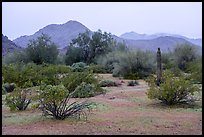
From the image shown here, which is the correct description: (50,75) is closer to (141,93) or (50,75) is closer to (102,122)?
(141,93)

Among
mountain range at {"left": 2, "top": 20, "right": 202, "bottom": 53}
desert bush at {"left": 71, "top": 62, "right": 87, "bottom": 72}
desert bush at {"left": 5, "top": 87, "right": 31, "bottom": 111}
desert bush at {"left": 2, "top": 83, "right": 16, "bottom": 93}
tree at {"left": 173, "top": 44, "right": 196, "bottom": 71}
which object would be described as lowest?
desert bush at {"left": 2, "top": 83, "right": 16, "bottom": 93}

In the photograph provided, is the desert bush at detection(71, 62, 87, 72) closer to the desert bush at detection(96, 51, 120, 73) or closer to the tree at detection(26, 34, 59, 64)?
the desert bush at detection(96, 51, 120, 73)

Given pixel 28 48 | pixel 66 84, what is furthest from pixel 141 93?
pixel 28 48

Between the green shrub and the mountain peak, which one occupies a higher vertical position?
the mountain peak

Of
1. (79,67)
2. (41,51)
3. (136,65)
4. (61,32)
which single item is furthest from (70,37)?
(136,65)

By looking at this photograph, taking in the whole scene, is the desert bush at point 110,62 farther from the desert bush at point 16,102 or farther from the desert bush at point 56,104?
the desert bush at point 56,104

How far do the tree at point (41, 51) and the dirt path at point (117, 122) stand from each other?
35103 millimetres

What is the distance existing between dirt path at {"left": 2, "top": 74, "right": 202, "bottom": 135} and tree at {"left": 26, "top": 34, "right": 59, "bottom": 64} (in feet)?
115

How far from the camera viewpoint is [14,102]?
13.3 metres

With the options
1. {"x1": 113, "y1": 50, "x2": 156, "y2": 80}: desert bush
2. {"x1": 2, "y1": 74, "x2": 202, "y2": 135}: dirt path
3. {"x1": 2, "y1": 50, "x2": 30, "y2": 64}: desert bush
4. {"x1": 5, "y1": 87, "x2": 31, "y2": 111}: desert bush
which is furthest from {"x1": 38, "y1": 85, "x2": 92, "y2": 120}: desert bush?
{"x1": 2, "y1": 50, "x2": 30, "y2": 64}: desert bush

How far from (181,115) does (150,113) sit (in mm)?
1012

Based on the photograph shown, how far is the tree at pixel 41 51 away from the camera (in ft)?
157

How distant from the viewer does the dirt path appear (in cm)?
898

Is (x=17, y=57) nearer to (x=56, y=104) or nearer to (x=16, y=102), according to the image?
(x=16, y=102)
